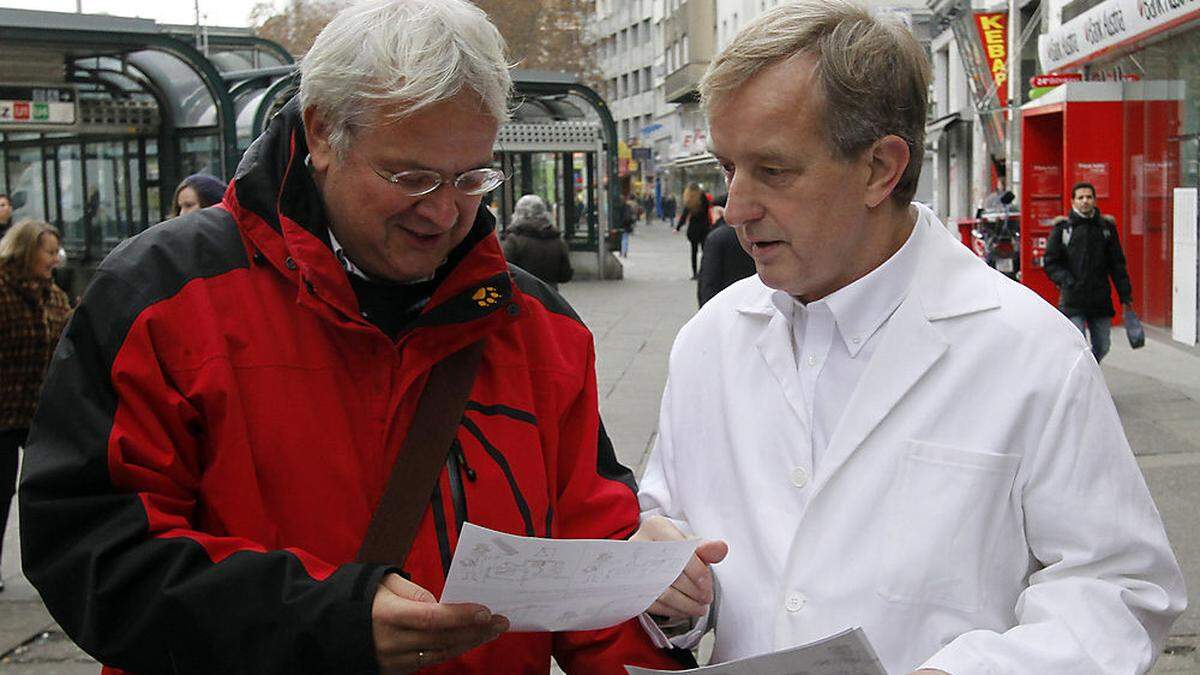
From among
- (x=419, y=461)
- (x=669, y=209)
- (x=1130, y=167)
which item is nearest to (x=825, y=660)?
(x=419, y=461)

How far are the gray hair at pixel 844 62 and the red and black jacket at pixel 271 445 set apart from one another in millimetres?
537

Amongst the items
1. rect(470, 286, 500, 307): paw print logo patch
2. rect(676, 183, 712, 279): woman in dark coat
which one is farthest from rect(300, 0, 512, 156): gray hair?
rect(676, 183, 712, 279): woman in dark coat

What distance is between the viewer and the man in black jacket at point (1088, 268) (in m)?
10.7

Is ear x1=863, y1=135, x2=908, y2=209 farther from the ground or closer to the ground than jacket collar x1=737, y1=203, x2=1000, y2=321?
farther from the ground

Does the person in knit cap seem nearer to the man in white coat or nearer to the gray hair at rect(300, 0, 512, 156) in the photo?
the gray hair at rect(300, 0, 512, 156)

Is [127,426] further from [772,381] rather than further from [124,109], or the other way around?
[124,109]

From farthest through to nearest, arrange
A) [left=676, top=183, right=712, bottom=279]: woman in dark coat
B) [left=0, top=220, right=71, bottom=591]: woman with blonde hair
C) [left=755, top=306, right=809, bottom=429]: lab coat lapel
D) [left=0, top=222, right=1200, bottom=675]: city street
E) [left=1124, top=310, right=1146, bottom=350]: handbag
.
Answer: [left=676, top=183, right=712, bottom=279]: woman in dark coat, [left=1124, top=310, right=1146, bottom=350]: handbag, [left=0, top=220, right=71, bottom=591]: woman with blonde hair, [left=0, top=222, right=1200, bottom=675]: city street, [left=755, top=306, right=809, bottom=429]: lab coat lapel

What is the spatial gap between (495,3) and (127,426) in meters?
40.0

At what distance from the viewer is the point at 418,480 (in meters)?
2.12

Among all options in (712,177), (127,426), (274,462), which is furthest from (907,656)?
(712,177)

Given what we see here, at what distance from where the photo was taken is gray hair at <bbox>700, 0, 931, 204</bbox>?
2059 mm

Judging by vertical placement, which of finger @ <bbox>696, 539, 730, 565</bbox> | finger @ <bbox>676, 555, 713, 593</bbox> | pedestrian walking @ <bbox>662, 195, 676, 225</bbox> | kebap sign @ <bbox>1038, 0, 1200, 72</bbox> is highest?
kebap sign @ <bbox>1038, 0, 1200, 72</bbox>

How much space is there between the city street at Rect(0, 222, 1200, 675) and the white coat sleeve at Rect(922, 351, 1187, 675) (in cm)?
318

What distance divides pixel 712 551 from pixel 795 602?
Answer: 14 cm
